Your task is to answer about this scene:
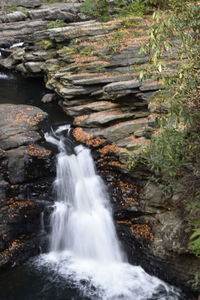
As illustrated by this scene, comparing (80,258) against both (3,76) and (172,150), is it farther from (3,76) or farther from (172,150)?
(3,76)

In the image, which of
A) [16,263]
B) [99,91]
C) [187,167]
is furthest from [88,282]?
[99,91]

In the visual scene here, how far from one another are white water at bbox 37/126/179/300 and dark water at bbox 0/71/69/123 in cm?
419

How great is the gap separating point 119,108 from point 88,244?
19.3 ft

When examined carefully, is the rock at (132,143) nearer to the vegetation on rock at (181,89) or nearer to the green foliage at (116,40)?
the vegetation on rock at (181,89)

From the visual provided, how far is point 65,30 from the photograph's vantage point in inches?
683

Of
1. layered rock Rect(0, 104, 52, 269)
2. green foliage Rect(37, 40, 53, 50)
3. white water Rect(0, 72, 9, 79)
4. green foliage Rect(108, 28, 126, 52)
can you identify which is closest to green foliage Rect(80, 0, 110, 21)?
green foliage Rect(108, 28, 126, 52)

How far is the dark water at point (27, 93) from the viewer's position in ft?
48.6

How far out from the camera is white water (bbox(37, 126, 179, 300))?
8055 mm

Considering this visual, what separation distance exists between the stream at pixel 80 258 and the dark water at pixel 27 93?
335cm

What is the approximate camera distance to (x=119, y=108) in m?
12.6

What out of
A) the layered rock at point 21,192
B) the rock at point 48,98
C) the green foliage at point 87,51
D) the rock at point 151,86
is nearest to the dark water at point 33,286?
the layered rock at point 21,192

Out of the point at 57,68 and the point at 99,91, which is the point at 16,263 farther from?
the point at 57,68

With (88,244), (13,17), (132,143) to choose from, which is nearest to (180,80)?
(132,143)

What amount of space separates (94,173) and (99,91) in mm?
4411
